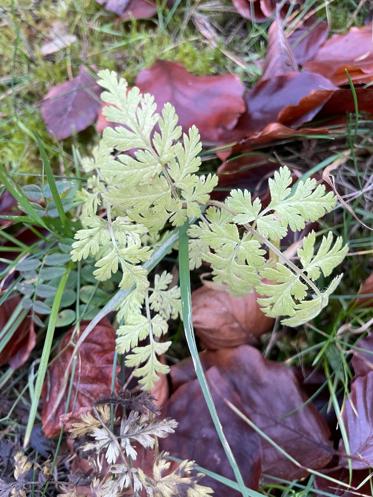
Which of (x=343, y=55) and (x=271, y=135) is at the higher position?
(x=343, y=55)

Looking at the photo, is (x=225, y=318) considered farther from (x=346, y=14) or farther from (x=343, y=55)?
(x=346, y=14)

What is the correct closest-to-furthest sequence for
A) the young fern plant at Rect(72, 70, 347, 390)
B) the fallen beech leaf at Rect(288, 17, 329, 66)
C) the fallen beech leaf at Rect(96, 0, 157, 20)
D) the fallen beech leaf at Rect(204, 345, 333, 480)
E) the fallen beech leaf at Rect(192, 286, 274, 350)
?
the young fern plant at Rect(72, 70, 347, 390) → the fallen beech leaf at Rect(204, 345, 333, 480) → the fallen beech leaf at Rect(192, 286, 274, 350) → the fallen beech leaf at Rect(288, 17, 329, 66) → the fallen beech leaf at Rect(96, 0, 157, 20)

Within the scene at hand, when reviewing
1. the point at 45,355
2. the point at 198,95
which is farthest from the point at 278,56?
the point at 45,355

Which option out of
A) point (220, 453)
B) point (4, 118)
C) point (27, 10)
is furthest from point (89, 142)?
point (220, 453)

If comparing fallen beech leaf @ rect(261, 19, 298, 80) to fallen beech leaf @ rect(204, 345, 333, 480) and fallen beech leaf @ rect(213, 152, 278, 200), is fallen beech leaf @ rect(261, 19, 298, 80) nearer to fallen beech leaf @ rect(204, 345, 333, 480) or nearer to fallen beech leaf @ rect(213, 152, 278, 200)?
fallen beech leaf @ rect(213, 152, 278, 200)

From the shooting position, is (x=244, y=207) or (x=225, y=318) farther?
(x=225, y=318)

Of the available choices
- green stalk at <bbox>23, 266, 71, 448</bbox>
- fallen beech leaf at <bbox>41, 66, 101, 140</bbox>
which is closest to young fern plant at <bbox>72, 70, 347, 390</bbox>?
green stalk at <bbox>23, 266, 71, 448</bbox>
